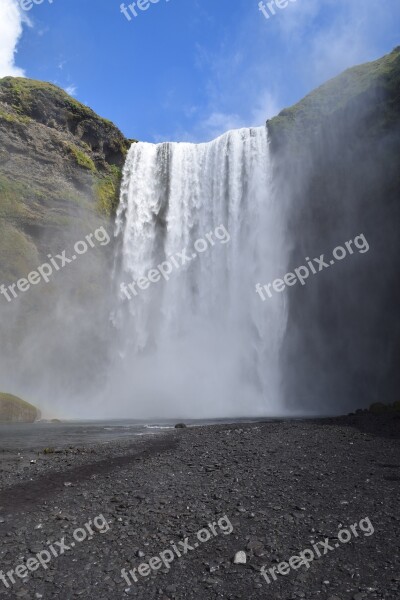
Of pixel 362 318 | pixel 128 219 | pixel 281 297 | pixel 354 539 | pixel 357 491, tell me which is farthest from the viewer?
pixel 128 219

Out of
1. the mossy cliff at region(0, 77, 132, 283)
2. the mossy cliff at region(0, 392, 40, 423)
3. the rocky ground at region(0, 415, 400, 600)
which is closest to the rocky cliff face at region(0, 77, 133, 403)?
the mossy cliff at region(0, 77, 132, 283)

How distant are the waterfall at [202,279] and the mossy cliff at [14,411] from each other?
6.72 m

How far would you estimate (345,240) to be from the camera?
33312 mm

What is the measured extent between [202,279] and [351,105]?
1854 centimetres

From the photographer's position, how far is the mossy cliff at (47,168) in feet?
119

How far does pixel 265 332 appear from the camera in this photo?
34.2 meters

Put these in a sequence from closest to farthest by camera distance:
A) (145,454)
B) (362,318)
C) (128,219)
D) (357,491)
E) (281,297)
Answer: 1. (357,491)
2. (145,454)
3. (362,318)
4. (281,297)
5. (128,219)

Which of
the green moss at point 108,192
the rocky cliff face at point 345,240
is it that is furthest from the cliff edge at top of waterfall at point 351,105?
the green moss at point 108,192

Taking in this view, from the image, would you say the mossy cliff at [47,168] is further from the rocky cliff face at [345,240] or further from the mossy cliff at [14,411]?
the rocky cliff face at [345,240]

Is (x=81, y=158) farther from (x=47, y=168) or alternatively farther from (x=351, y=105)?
(x=351, y=105)

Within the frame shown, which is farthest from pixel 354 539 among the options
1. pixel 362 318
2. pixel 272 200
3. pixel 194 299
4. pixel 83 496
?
pixel 272 200

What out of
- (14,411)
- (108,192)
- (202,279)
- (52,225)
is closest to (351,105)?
(202,279)

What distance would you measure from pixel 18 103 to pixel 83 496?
1684 inches

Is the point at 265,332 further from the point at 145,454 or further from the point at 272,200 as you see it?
the point at 145,454
